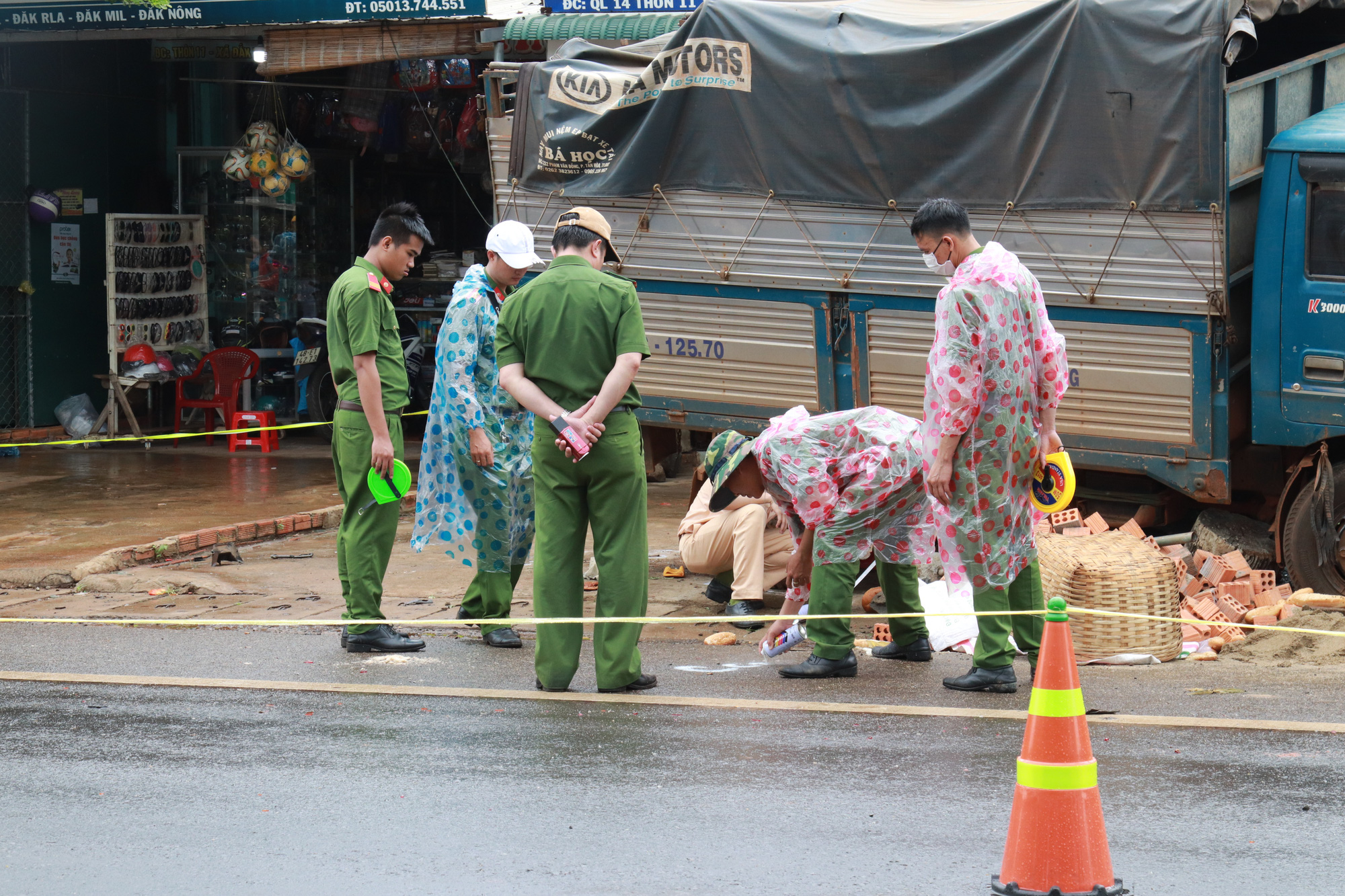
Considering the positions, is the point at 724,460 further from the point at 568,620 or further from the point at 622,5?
the point at 622,5

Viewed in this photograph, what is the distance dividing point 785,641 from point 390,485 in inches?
71.8

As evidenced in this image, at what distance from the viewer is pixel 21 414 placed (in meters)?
15.0

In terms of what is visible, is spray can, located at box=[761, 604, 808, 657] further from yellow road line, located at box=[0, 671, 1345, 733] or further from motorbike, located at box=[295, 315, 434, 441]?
motorbike, located at box=[295, 315, 434, 441]

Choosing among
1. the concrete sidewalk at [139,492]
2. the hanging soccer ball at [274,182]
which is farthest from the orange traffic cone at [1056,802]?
the hanging soccer ball at [274,182]

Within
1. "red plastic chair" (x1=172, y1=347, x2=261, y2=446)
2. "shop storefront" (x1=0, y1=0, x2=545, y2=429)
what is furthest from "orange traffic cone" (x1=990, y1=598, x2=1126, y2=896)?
"red plastic chair" (x1=172, y1=347, x2=261, y2=446)

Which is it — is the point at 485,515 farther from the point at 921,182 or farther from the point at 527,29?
the point at 527,29

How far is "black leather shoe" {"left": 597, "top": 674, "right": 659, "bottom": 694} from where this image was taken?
5906mm

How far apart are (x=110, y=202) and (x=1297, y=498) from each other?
476 inches

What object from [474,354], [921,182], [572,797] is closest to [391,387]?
[474,354]

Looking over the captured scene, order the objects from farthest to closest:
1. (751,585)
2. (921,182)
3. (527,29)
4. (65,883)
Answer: (527,29) < (921,182) < (751,585) < (65,883)

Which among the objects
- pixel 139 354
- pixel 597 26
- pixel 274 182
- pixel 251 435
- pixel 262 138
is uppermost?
pixel 597 26

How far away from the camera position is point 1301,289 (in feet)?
24.7

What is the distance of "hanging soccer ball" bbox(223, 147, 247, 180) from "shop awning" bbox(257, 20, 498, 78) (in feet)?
4.34

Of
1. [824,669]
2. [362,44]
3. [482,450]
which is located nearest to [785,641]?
[824,669]
